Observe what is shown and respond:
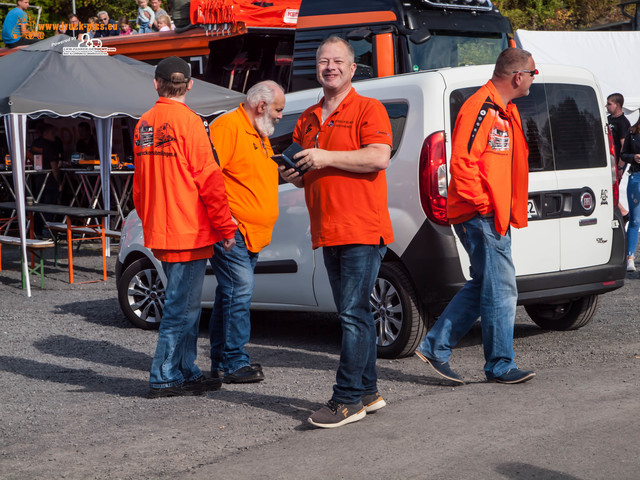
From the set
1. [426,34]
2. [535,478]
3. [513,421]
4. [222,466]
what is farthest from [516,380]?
[426,34]

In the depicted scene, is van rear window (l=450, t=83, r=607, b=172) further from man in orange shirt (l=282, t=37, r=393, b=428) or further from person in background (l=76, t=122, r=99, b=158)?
person in background (l=76, t=122, r=99, b=158)

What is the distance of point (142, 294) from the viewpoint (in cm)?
803

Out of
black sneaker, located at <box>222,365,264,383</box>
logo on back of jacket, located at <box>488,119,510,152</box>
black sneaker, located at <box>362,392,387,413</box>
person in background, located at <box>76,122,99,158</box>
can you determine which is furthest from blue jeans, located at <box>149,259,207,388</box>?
person in background, located at <box>76,122,99,158</box>

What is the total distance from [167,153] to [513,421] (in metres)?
2.32

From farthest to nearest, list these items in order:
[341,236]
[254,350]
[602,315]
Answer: [602,315], [254,350], [341,236]

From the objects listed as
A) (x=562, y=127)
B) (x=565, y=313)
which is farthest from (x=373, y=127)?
(x=565, y=313)

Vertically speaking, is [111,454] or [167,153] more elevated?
[167,153]

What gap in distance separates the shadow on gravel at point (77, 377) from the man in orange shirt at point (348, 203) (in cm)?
154

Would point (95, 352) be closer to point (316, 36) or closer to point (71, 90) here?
point (71, 90)

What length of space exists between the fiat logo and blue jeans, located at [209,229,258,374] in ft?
7.57

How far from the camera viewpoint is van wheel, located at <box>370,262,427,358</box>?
246 inches

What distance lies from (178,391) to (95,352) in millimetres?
1864

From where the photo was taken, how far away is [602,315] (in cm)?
789

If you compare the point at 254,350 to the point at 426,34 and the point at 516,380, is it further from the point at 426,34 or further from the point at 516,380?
the point at 426,34
